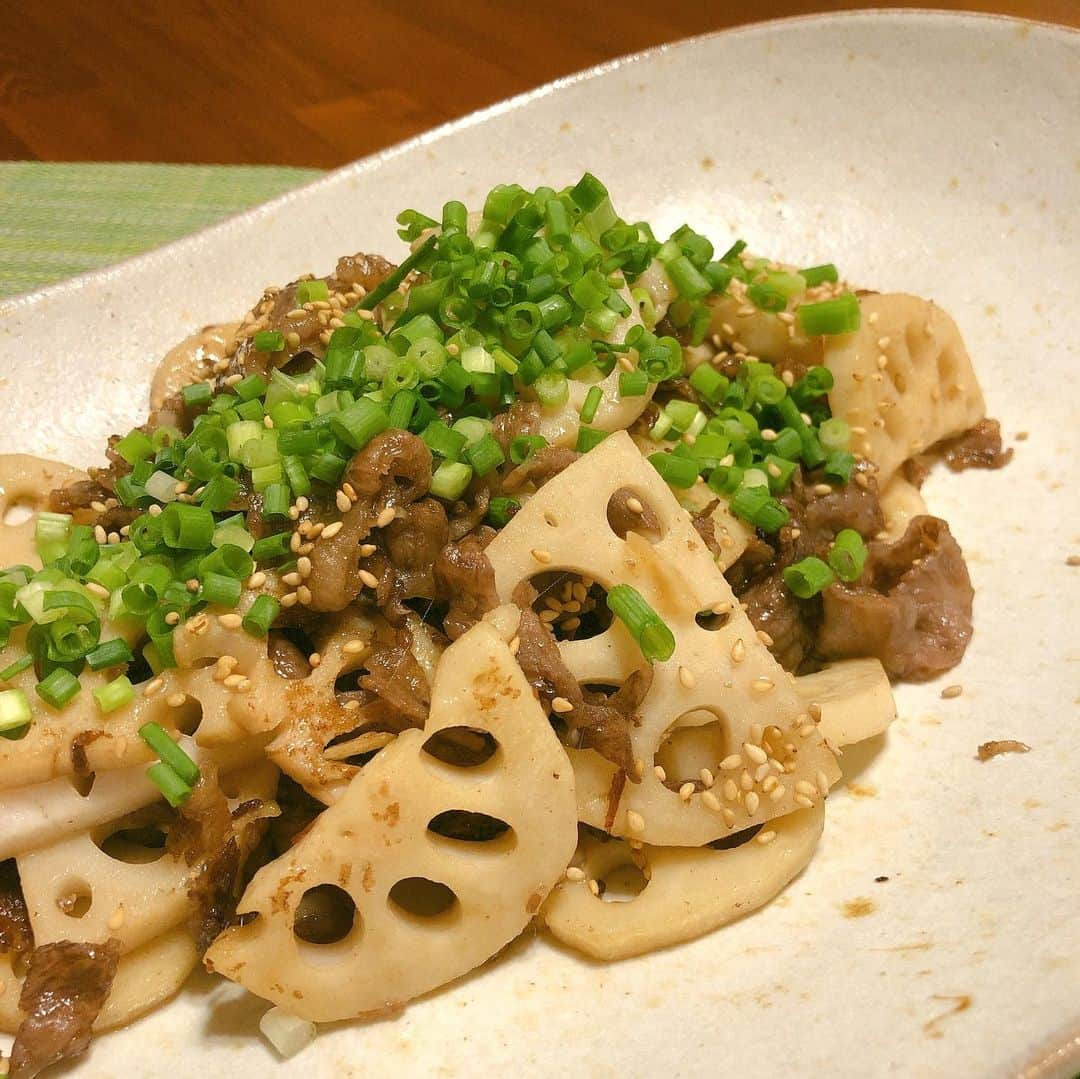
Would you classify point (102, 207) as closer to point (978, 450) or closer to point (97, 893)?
point (97, 893)

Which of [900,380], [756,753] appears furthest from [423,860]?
[900,380]

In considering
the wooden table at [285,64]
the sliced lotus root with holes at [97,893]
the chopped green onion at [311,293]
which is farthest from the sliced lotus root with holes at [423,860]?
the wooden table at [285,64]

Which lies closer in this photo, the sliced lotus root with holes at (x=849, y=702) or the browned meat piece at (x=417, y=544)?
the browned meat piece at (x=417, y=544)

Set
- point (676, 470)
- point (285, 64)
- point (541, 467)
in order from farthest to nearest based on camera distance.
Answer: point (285, 64), point (676, 470), point (541, 467)

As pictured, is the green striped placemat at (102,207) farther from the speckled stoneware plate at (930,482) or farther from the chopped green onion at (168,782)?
Result: the chopped green onion at (168,782)

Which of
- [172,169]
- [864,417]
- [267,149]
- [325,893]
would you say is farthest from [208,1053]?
[267,149]

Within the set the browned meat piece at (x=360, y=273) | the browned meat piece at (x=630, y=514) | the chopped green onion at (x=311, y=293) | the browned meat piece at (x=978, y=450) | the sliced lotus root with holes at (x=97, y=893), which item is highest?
the browned meat piece at (x=360, y=273)
